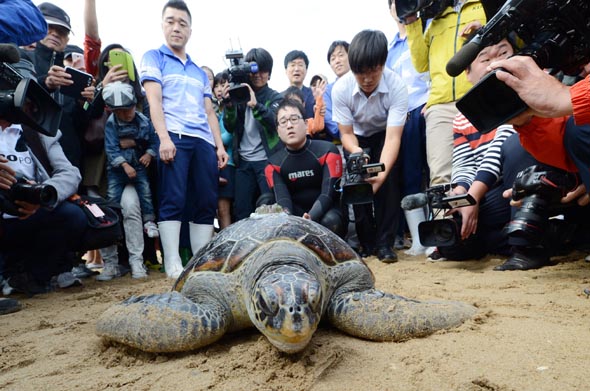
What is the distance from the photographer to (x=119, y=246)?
429cm

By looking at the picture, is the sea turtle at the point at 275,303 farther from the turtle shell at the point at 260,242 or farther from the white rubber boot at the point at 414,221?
the white rubber boot at the point at 414,221

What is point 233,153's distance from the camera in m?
4.77

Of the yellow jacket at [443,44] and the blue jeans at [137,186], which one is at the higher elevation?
the yellow jacket at [443,44]

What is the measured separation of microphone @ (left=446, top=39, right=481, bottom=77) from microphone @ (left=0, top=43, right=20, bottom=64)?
2180 millimetres

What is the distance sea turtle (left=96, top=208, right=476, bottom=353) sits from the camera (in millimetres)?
1308

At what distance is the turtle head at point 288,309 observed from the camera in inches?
48.6

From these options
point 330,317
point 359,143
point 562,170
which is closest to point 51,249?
point 330,317

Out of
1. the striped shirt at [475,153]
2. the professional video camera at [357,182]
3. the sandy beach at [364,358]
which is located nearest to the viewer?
the sandy beach at [364,358]

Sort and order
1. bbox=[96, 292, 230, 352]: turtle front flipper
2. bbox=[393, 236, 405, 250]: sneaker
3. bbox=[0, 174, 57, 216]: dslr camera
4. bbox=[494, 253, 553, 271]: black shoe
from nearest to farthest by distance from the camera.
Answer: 1. bbox=[96, 292, 230, 352]: turtle front flipper
2. bbox=[494, 253, 553, 271]: black shoe
3. bbox=[0, 174, 57, 216]: dslr camera
4. bbox=[393, 236, 405, 250]: sneaker

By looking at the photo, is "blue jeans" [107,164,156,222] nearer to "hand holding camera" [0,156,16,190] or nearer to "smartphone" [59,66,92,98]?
"smartphone" [59,66,92,98]

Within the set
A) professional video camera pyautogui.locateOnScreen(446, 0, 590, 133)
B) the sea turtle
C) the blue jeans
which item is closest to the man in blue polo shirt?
the blue jeans

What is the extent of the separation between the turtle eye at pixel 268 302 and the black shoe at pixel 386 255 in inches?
94.1

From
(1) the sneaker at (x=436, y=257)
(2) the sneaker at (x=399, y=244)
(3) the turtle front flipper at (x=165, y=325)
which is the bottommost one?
(2) the sneaker at (x=399, y=244)

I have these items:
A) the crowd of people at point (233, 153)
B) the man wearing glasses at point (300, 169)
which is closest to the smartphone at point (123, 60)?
the crowd of people at point (233, 153)
